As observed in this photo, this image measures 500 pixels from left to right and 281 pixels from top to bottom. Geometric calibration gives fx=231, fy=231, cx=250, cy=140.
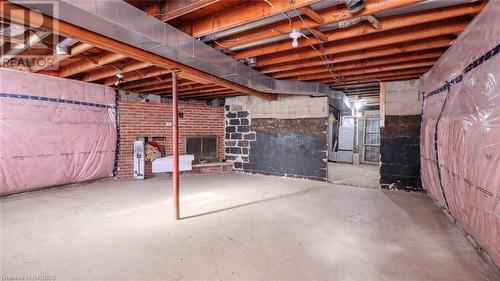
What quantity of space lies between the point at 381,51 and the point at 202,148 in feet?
16.1

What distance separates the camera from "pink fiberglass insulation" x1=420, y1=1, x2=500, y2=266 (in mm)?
1801

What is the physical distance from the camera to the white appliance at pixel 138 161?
5.43m

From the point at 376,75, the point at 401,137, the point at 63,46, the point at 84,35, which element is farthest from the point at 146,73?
the point at 401,137

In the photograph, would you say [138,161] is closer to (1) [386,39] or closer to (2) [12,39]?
(2) [12,39]

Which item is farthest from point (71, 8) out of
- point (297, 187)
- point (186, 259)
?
point (297, 187)

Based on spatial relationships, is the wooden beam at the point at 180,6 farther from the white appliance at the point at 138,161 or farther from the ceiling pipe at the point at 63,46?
the white appliance at the point at 138,161

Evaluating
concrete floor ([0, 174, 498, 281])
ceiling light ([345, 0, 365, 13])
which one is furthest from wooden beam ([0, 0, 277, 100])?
ceiling light ([345, 0, 365, 13])

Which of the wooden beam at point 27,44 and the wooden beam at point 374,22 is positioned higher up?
the wooden beam at point 374,22

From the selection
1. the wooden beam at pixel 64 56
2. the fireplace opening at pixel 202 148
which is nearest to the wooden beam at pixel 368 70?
the fireplace opening at pixel 202 148

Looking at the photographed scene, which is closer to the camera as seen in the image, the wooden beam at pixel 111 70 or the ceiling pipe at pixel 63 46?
the ceiling pipe at pixel 63 46

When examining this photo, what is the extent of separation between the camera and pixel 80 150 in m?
4.89

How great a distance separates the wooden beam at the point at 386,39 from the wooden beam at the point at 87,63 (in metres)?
2.38

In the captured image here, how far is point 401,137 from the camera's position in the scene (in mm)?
4684

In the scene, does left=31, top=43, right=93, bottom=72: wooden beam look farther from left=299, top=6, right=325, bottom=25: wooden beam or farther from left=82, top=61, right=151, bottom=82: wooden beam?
left=299, top=6, right=325, bottom=25: wooden beam
